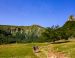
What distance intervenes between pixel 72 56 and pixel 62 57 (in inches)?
82.3

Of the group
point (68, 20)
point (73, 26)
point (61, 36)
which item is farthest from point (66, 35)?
point (68, 20)

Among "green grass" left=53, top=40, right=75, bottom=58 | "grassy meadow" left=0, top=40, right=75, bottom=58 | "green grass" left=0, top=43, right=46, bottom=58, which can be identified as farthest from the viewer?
"green grass" left=0, top=43, right=46, bottom=58

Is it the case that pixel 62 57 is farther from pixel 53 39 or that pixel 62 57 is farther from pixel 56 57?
pixel 53 39

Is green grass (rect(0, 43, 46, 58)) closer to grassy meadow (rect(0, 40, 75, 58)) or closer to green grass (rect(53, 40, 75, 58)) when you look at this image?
grassy meadow (rect(0, 40, 75, 58))

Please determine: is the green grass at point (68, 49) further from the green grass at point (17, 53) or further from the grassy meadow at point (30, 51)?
the green grass at point (17, 53)

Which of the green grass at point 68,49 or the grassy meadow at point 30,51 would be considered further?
the grassy meadow at point 30,51

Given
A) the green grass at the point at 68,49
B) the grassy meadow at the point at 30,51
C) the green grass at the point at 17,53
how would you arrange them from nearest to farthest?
the green grass at the point at 68,49, the grassy meadow at the point at 30,51, the green grass at the point at 17,53

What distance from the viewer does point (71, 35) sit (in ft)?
466

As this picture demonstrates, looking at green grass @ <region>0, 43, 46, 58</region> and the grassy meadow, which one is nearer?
the grassy meadow

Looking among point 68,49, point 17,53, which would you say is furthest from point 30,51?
point 68,49

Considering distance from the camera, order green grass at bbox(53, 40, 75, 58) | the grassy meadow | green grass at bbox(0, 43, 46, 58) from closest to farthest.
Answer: green grass at bbox(53, 40, 75, 58), the grassy meadow, green grass at bbox(0, 43, 46, 58)

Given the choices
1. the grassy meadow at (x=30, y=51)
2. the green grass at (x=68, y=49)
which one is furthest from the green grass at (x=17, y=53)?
the green grass at (x=68, y=49)

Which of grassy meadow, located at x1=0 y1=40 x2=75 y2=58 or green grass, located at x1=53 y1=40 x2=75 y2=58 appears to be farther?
grassy meadow, located at x1=0 y1=40 x2=75 y2=58

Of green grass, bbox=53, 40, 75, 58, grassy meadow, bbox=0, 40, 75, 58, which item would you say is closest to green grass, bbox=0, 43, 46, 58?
grassy meadow, bbox=0, 40, 75, 58
